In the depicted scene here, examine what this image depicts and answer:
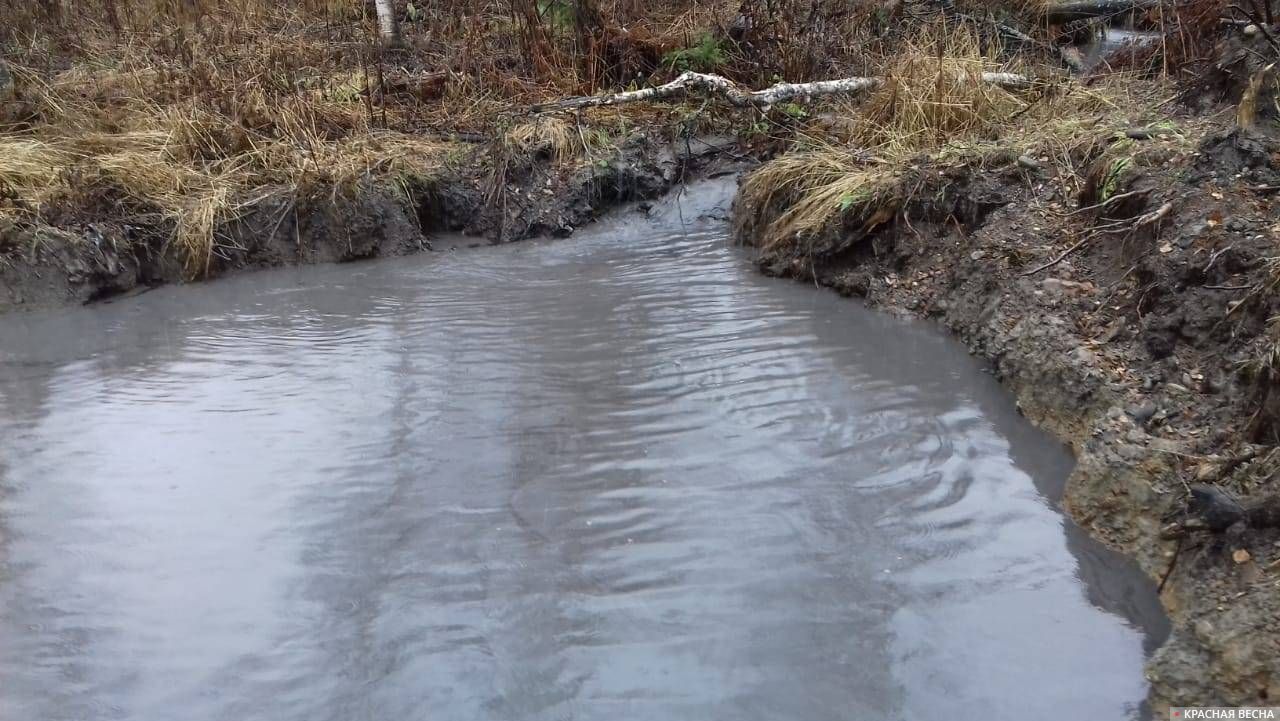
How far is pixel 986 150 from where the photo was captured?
5355 mm

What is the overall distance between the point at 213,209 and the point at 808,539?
Answer: 4.66m

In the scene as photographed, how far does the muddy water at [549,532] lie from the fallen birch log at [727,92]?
9.02ft

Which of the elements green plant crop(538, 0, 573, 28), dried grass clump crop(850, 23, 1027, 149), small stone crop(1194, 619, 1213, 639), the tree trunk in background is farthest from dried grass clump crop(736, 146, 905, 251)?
the tree trunk in background

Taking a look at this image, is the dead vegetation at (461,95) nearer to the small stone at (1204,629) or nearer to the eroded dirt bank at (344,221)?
the eroded dirt bank at (344,221)

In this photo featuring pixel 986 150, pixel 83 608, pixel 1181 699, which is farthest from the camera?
pixel 986 150

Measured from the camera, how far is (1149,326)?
11.8 ft

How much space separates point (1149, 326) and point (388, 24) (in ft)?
23.6

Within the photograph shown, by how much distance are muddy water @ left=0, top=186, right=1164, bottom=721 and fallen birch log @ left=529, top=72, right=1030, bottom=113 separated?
275cm

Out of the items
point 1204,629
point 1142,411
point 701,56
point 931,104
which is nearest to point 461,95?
point 701,56

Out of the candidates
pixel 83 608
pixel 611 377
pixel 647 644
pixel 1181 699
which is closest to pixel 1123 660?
pixel 1181 699

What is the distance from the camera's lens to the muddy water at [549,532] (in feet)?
8.23

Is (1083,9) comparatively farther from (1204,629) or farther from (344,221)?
(1204,629)

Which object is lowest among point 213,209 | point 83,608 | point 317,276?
point 83,608

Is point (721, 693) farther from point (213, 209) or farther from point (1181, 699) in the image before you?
point (213, 209)
